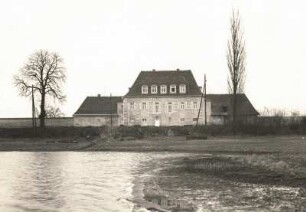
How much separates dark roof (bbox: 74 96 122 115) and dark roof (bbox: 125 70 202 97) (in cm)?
933

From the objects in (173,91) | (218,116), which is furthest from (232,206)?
(218,116)

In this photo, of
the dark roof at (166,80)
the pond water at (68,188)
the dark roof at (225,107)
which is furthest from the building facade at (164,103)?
the pond water at (68,188)

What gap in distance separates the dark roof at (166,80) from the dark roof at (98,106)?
9.33 metres

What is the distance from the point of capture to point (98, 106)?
360 ft

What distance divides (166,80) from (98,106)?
16246mm

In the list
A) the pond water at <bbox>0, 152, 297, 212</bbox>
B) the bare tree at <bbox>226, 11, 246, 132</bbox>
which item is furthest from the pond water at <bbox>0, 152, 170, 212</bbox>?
the bare tree at <bbox>226, 11, 246, 132</bbox>

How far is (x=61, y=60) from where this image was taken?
298ft

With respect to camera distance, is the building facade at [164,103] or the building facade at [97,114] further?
the building facade at [97,114]

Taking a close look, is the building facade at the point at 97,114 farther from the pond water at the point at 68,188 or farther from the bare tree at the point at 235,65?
the pond water at the point at 68,188

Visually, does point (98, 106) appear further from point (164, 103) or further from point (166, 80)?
point (166, 80)

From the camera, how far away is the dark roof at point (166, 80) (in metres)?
101

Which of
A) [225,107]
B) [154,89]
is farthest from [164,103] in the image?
[225,107]

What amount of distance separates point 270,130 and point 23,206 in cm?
6237

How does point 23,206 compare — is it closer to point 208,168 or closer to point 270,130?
point 208,168
